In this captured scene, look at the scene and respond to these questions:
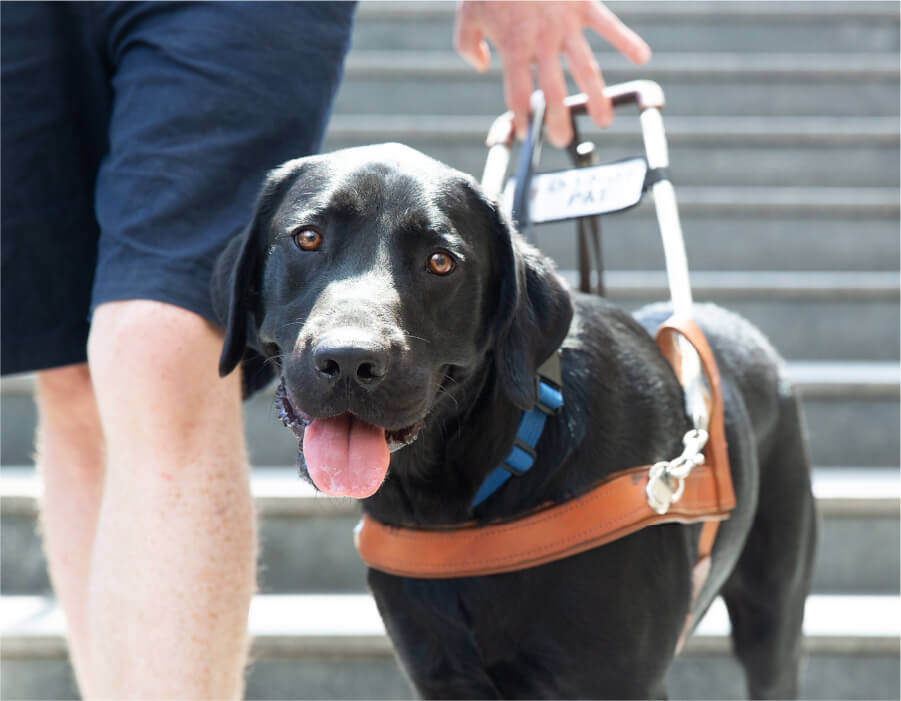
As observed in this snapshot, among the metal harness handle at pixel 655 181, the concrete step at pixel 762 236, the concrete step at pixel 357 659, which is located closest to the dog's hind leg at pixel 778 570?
the concrete step at pixel 357 659

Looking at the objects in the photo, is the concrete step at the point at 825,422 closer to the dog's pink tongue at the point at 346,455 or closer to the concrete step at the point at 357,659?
the concrete step at the point at 357,659

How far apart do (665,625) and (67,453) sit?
121 cm

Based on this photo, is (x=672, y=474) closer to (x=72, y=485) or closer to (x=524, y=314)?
(x=524, y=314)

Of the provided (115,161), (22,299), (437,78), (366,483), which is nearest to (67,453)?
(22,299)

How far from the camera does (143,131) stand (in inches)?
60.1

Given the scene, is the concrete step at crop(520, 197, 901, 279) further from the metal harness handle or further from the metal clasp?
the metal clasp

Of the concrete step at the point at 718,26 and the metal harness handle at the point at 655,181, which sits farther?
the concrete step at the point at 718,26

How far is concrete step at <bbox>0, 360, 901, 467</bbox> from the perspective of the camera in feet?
9.98

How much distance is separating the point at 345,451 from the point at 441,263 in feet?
1.00

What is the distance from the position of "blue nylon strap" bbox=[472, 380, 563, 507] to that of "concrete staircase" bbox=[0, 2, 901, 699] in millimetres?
1065

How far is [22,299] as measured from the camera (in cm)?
178

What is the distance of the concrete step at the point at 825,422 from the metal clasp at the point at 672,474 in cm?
170

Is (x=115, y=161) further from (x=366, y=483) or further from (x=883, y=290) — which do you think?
(x=883, y=290)

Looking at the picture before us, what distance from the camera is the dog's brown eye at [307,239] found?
1.43 m
